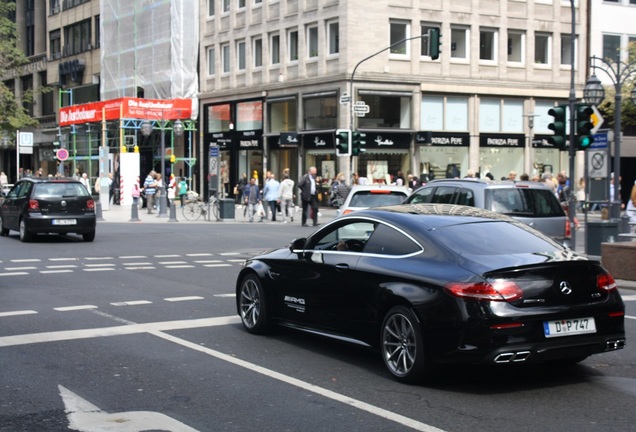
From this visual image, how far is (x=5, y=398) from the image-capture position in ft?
23.5

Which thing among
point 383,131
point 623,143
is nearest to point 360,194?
point 383,131

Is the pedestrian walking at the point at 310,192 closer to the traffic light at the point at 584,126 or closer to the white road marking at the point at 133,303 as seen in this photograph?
the traffic light at the point at 584,126

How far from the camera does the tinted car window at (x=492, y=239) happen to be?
7.86 meters

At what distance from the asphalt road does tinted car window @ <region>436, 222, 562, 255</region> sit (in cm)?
113

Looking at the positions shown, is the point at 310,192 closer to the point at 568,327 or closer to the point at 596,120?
the point at 596,120

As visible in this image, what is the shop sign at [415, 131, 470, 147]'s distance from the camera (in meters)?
46.5

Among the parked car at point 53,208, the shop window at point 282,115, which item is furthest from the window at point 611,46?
the parked car at point 53,208

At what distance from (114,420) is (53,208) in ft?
58.8

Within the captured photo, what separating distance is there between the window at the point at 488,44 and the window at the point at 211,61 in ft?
54.7

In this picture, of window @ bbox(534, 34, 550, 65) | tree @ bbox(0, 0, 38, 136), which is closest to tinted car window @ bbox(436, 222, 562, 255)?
window @ bbox(534, 34, 550, 65)

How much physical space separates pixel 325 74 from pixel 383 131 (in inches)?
164

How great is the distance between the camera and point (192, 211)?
38.0 m

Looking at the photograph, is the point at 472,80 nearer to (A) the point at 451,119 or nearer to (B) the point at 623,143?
(A) the point at 451,119

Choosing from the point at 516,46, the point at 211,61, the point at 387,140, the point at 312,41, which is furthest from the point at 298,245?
the point at 211,61
